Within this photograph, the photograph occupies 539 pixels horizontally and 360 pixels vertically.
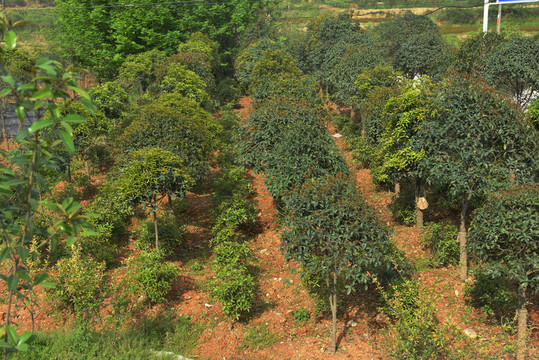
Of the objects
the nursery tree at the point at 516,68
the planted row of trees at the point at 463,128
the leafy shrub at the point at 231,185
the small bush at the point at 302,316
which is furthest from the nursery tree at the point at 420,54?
the small bush at the point at 302,316

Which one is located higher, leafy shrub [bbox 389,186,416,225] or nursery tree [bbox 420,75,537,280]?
nursery tree [bbox 420,75,537,280]

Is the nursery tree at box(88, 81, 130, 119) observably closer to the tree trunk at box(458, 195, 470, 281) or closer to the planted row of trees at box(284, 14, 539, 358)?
the planted row of trees at box(284, 14, 539, 358)

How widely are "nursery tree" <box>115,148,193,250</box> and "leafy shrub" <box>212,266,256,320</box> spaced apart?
100 inches

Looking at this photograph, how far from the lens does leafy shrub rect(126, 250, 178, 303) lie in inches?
324

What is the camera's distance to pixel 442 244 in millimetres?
9438

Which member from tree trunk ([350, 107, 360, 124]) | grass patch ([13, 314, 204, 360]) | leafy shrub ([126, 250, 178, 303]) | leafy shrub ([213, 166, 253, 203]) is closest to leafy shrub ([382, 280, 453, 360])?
grass patch ([13, 314, 204, 360])

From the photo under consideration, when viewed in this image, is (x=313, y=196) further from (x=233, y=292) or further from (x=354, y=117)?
(x=354, y=117)

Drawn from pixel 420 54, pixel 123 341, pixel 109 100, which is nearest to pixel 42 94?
pixel 123 341

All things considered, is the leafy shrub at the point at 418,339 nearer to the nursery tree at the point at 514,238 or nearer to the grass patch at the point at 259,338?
the nursery tree at the point at 514,238

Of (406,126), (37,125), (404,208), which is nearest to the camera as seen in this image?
(37,125)

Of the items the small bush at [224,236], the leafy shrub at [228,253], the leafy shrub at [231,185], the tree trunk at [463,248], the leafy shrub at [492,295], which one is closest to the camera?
the leafy shrub at [492,295]

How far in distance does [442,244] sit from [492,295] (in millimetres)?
1902

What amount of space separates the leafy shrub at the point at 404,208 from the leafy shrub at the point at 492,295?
336 cm

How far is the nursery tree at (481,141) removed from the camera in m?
7.60
